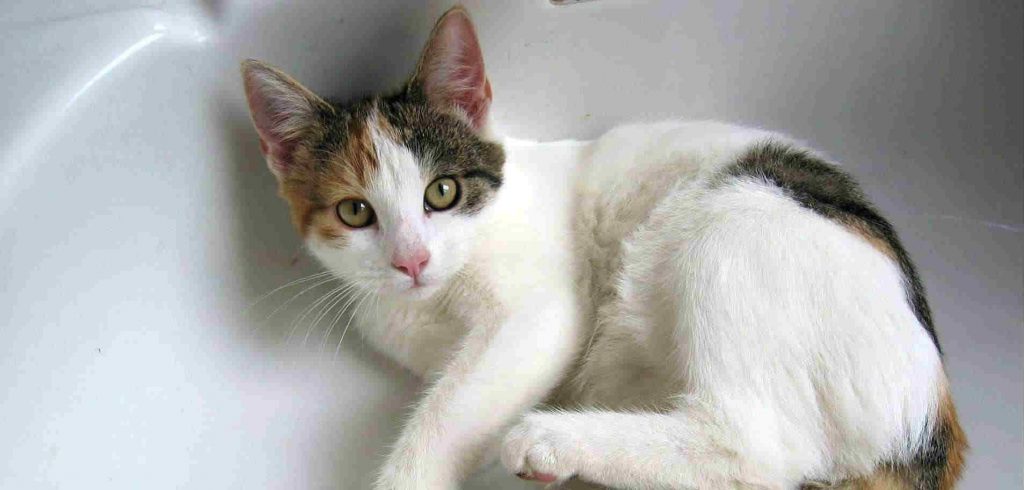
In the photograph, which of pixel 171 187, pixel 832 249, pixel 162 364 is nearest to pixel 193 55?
pixel 171 187

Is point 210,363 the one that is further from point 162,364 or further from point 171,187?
point 171,187

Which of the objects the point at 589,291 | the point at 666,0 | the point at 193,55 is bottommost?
the point at 589,291

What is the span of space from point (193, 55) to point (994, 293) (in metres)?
2.04

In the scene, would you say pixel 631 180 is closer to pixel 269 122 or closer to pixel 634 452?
pixel 634 452

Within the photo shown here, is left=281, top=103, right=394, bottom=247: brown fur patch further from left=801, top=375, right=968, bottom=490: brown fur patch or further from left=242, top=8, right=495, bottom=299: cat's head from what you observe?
left=801, top=375, right=968, bottom=490: brown fur patch

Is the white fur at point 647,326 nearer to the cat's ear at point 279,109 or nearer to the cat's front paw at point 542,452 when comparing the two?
the cat's front paw at point 542,452

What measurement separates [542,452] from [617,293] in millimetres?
392

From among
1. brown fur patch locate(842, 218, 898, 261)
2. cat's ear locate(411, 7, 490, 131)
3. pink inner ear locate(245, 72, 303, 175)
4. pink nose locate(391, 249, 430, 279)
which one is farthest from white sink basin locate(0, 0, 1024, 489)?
brown fur patch locate(842, 218, 898, 261)

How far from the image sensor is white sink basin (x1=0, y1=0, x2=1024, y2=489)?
132 cm

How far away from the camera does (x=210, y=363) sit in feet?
5.12

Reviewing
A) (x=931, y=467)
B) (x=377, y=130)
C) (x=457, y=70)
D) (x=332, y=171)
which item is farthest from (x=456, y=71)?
(x=931, y=467)

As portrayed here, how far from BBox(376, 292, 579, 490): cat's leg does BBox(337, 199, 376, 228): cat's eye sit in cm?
31

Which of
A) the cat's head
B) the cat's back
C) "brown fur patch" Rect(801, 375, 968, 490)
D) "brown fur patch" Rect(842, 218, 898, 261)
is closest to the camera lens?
"brown fur patch" Rect(801, 375, 968, 490)

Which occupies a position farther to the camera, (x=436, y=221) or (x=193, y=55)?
(x=193, y=55)
